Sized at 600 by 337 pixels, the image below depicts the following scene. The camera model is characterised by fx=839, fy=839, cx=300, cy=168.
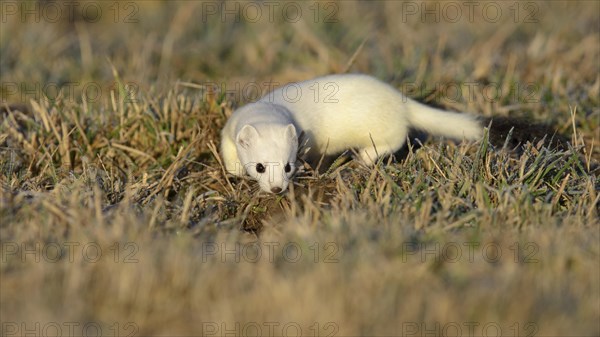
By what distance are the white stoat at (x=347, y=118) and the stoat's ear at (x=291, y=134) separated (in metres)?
0.24

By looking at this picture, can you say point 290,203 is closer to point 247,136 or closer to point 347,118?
point 247,136

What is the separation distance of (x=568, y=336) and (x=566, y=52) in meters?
4.14

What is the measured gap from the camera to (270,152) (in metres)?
4.00

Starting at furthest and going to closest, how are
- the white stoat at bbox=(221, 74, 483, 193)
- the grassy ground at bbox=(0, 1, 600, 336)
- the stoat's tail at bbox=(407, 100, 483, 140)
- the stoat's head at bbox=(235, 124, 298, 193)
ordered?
the stoat's tail at bbox=(407, 100, 483, 140), the white stoat at bbox=(221, 74, 483, 193), the stoat's head at bbox=(235, 124, 298, 193), the grassy ground at bbox=(0, 1, 600, 336)

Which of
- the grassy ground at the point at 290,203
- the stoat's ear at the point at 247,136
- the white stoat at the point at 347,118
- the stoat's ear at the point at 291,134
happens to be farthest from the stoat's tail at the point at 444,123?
the stoat's ear at the point at 247,136

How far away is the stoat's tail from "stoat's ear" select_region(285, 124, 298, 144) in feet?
3.29

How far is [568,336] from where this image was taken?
2609 mm

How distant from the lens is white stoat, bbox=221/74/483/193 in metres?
4.48

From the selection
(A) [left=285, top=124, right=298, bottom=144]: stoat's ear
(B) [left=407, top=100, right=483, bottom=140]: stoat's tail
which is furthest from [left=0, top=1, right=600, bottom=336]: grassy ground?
(A) [left=285, top=124, right=298, bottom=144]: stoat's ear

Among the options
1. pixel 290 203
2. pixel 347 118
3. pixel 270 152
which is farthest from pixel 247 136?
pixel 347 118

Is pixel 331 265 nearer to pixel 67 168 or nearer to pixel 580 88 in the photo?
pixel 67 168

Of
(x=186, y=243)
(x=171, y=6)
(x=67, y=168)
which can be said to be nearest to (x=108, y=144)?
(x=67, y=168)

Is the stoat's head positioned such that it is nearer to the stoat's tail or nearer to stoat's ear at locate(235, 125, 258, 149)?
stoat's ear at locate(235, 125, 258, 149)

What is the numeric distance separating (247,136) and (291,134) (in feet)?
0.70
